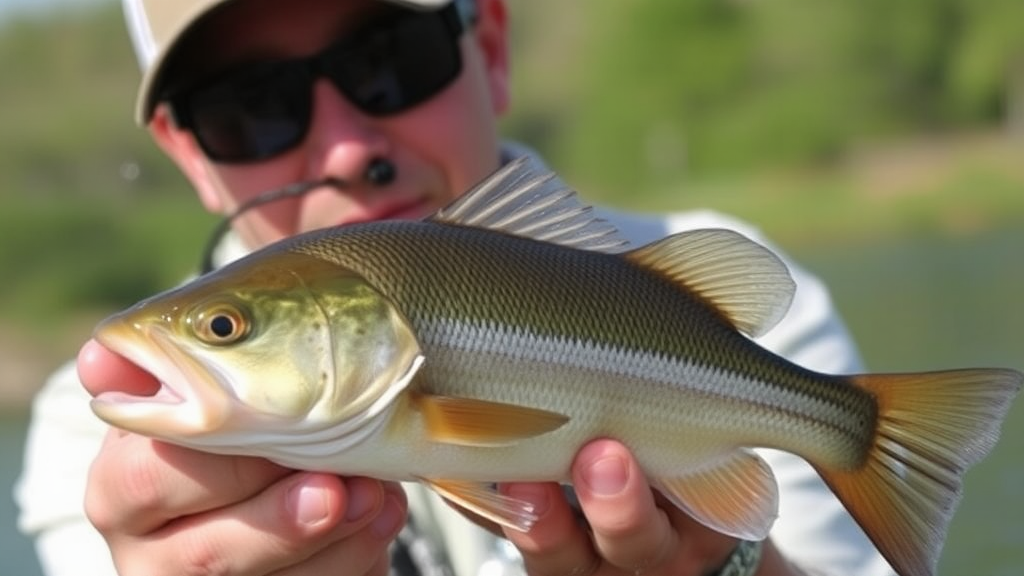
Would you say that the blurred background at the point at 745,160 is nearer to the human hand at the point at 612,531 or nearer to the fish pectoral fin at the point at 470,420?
the human hand at the point at 612,531

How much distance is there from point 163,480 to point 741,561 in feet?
2.68

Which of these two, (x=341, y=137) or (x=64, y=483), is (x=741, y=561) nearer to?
(x=341, y=137)

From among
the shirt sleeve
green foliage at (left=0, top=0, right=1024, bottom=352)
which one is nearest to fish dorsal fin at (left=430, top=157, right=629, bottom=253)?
the shirt sleeve

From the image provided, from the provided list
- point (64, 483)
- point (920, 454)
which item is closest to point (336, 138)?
point (64, 483)

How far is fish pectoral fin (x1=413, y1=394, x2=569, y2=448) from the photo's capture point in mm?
1549

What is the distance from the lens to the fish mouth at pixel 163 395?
1499 millimetres

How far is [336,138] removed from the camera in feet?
8.60

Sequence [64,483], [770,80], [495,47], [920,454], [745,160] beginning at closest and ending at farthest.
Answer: [920,454], [64,483], [495,47], [745,160], [770,80]

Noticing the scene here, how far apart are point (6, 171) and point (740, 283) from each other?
28.3 m

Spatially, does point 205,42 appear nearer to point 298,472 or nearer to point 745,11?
point 298,472

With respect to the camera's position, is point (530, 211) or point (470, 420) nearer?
point (470, 420)

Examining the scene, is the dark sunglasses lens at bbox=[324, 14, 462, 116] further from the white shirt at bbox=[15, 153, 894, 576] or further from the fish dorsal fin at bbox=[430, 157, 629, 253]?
the fish dorsal fin at bbox=[430, 157, 629, 253]

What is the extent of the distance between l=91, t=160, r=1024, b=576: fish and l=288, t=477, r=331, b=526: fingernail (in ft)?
0.19

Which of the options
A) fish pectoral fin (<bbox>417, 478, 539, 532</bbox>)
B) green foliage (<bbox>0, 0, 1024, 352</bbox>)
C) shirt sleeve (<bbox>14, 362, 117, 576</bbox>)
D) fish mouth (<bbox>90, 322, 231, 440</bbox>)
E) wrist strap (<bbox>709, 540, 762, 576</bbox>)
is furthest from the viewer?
green foliage (<bbox>0, 0, 1024, 352</bbox>)
